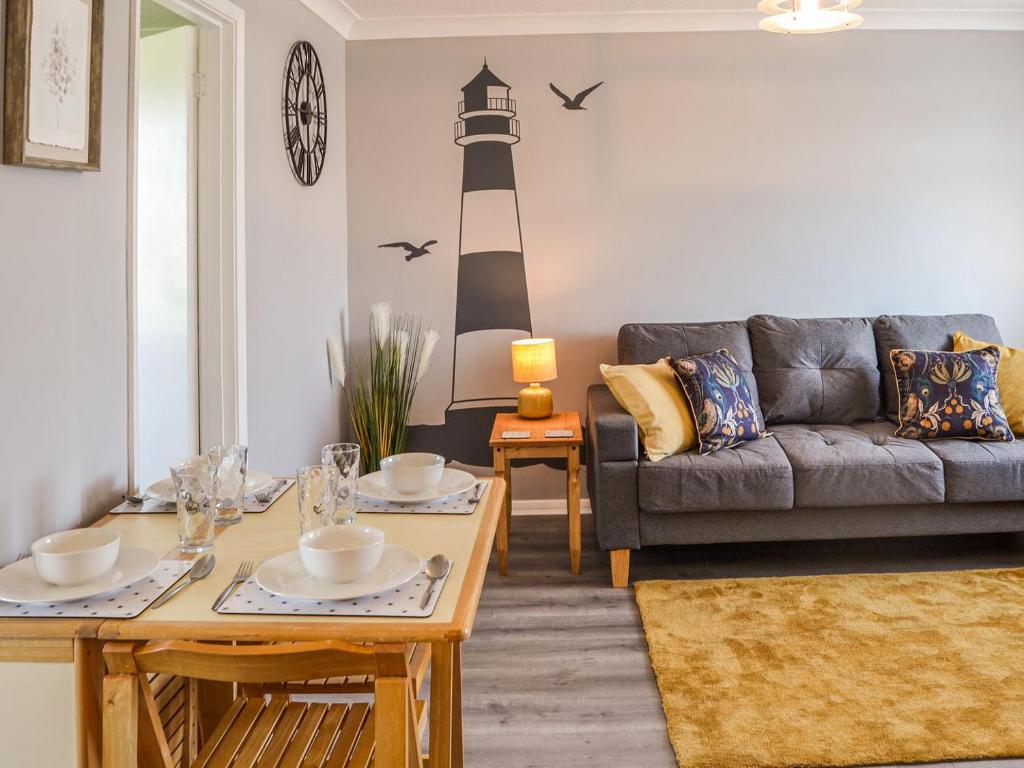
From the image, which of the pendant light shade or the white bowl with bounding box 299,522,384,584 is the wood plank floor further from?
the pendant light shade

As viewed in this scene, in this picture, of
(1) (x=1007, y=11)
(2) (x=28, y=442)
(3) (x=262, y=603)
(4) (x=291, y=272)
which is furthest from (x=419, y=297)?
(1) (x=1007, y=11)

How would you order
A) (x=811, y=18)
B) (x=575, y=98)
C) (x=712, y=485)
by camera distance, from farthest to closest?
(x=575, y=98) < (x=712, y=485) < (x=811, y=18)

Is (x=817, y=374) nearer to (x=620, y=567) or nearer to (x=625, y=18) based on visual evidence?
(x=620, y=567)

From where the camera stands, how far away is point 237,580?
1396mm

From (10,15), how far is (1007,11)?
428 centimetres

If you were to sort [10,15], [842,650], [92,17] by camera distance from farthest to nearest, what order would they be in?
1. [842,650]
2. [92,17]
3. [10,15]

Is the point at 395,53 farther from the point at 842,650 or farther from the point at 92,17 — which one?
the point at 842,650

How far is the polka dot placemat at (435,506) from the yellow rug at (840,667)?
2.85 feet

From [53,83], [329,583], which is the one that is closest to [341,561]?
[329,583]

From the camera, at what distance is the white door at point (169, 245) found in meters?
2.69

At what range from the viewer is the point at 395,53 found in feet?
13.2

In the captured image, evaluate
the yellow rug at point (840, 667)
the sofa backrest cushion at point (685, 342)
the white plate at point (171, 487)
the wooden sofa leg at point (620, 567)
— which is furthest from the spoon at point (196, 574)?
the sofa backrest cushion at point (685, 342)

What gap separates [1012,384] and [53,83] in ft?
12.0

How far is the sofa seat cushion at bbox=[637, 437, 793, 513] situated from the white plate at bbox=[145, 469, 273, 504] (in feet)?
5.26
